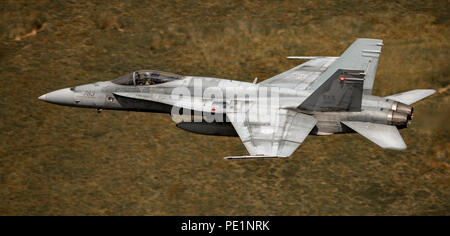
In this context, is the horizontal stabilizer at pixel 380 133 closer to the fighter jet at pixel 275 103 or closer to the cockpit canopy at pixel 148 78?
the fighter jet at pixel 275 103

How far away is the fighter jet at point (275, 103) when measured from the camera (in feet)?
88.0

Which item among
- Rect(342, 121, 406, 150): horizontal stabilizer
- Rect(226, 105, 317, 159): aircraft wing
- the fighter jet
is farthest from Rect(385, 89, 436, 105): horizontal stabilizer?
Rect(226, 105, 317, 159): aircraft wing

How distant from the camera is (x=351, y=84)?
26.5m

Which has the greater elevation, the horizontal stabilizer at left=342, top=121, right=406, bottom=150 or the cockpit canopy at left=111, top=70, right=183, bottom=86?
the cockpit canopy at left=111, top=70, right=183, bottom=86

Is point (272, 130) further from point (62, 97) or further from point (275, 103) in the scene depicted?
point (62, 97)

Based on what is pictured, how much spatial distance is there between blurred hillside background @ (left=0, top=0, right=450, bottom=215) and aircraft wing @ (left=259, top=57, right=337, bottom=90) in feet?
10.2

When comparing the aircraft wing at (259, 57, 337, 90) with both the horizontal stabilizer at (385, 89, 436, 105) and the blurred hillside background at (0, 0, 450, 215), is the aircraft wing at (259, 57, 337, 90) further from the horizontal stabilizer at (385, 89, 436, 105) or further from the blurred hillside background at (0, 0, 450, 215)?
the horizontal stabilizer at (385, 89, 436, 105)

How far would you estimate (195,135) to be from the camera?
32.3 meters

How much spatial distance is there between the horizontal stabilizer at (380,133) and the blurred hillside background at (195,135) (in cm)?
349

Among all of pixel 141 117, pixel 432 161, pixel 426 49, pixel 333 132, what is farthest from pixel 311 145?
pixel 426 49

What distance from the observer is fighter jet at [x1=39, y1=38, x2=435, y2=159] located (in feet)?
88.0

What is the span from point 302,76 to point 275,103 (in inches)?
136

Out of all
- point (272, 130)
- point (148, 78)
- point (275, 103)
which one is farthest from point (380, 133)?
point (148, 78)

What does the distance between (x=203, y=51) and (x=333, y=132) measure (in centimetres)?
1213
